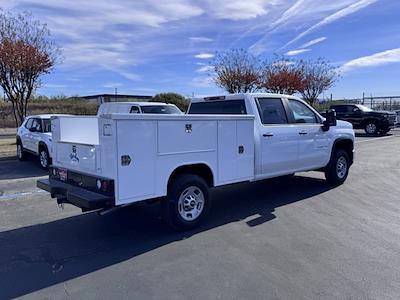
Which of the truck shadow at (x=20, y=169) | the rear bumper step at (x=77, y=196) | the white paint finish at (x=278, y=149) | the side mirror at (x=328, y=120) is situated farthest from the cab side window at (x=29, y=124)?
the side mirror at (x=328, y=120)

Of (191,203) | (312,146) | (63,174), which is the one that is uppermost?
(312,146)

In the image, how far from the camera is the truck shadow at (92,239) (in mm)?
4145

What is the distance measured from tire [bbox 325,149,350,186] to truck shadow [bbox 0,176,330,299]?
118 centimetres

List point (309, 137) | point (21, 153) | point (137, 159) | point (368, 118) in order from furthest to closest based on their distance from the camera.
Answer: point (368, 118)
point (21, 153)
point (309, 137)
point (137, 159)

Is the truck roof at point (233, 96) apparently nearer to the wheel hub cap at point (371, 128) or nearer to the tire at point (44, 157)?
the tire at point (44, 157)

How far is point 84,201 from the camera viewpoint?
15.3ft

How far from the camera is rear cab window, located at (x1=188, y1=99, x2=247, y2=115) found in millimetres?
6906

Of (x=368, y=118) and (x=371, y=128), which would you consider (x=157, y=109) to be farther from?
(x=371, y=128)

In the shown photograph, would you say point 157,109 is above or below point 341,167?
above

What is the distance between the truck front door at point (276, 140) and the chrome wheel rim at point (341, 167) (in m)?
1.72

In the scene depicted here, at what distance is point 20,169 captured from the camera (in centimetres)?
1141

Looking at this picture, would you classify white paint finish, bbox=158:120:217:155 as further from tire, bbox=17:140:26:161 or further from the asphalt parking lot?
tire, bbox=17:140:26:161

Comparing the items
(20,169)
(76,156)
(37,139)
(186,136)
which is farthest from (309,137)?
(20,169)

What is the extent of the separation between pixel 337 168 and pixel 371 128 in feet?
57.9
